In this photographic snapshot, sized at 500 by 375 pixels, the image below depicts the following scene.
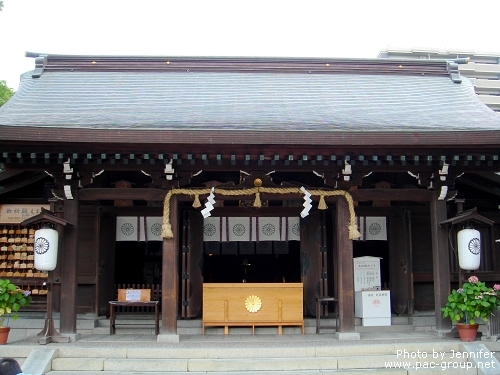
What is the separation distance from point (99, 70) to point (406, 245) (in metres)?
8.63

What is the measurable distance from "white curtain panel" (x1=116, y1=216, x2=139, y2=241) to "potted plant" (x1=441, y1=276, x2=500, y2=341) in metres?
6.63

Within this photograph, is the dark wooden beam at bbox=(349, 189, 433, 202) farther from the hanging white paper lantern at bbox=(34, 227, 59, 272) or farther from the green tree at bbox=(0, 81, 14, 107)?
the green tree at bbox=(0, 81, 14, 107)

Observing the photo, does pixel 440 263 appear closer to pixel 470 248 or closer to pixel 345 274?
pixel 470 248

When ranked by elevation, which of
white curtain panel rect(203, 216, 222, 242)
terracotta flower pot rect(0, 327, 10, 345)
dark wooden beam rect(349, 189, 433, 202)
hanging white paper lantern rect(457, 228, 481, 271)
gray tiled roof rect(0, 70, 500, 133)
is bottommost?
terracotta flower pot rect(0, 327, 10, 345)

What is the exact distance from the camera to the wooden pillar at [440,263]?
9.44 m

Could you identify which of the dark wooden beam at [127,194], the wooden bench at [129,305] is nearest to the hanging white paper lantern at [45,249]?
the dark wooden beam at [127,194]

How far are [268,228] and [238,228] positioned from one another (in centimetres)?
68

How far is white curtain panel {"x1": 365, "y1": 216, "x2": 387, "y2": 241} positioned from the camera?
11680 millimetres

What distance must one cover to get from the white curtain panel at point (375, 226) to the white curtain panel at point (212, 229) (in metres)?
3.37

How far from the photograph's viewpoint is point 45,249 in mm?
8875

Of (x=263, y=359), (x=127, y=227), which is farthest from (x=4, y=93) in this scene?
(x=263, y=359)

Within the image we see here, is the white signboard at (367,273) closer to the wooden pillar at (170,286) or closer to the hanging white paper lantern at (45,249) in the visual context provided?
the wooden pillar at (170,286)

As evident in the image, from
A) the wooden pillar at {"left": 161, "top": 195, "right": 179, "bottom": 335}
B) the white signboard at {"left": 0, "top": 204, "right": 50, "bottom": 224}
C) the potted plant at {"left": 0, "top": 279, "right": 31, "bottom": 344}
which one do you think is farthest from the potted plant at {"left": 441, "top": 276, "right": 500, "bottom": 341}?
the white signboard at {"left": 0, "top": 204, "right": 50, "bottom": 224}

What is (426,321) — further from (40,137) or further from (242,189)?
(40,137)
